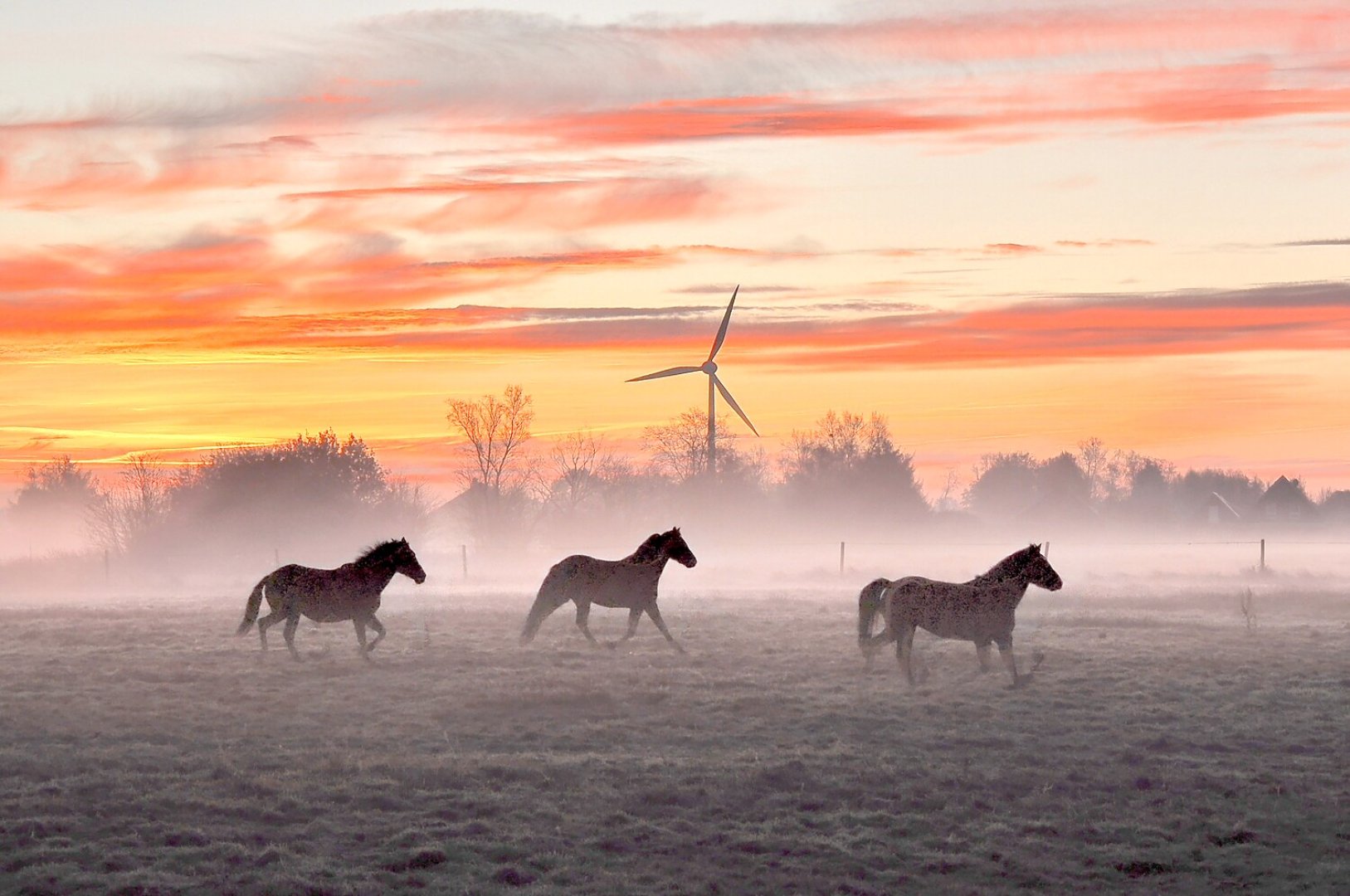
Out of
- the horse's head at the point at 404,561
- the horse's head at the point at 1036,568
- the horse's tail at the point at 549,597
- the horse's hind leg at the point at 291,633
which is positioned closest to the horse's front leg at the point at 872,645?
the horse's head at the point at 1036,568

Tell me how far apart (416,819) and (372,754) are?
7.56 ft

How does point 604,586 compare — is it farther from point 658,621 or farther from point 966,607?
point 966,607

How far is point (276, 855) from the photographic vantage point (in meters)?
11.1

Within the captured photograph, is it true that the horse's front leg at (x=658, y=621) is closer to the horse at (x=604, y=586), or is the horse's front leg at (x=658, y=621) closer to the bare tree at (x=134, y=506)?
the horse at (x=604, y=586)

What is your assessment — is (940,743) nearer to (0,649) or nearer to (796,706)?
(796,706)

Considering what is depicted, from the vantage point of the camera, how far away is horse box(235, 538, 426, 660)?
20328 millimetres

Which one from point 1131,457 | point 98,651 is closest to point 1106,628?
point 98,651

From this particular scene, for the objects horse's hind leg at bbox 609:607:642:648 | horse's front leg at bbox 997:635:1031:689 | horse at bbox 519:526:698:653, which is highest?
horse at bbox 519:526:698:653

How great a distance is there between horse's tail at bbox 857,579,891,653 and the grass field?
2.03 feet

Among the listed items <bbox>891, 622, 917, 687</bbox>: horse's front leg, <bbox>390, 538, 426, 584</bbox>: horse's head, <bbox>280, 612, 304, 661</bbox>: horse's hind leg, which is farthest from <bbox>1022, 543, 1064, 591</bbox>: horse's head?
<bbox>280, 612, 304, 661</bbox>: horse's hind leg

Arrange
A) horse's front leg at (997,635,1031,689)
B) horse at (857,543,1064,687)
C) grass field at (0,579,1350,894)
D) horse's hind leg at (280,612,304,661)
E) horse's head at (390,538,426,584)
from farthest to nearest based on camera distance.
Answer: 1. horse's head at (390,538,426,584)
2. horse's hind leg at (280,612,304,661)
3. horse at (857,543,1064,687)
4. horse's front leg at (997,635,1031,689)
5. grass field at (0,579,1350,894)

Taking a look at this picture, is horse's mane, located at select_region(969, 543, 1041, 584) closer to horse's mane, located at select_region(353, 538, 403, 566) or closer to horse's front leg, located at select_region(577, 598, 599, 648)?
horse's front leg, located at select_region(577, 598, 599, 648)

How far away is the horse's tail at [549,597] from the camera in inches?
850

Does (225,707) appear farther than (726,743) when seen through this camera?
Yes
